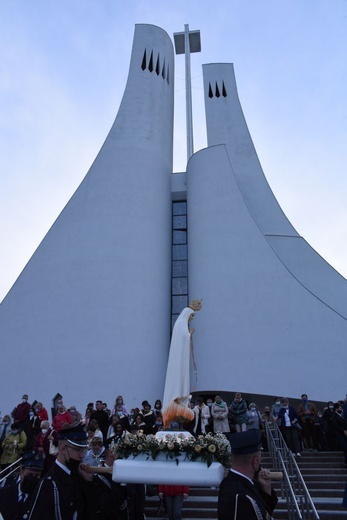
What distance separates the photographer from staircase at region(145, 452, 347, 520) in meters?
5.70

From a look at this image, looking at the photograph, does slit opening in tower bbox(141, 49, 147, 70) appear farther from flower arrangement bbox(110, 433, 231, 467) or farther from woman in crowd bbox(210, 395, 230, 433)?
flower arrangement bbox(110, 433, 231, 467)

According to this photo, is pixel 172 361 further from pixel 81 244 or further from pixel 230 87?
pixel 230 87

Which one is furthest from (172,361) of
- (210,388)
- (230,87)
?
(230,87)

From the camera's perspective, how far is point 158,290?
1608cm

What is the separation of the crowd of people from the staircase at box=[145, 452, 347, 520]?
34cm

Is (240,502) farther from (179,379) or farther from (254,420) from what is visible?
(254,420)

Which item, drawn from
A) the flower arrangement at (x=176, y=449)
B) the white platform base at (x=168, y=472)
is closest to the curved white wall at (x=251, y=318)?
the flower arrangement at (x=176, y=449)

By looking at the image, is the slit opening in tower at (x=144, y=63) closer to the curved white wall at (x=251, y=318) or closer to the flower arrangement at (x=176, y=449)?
the curved white wall at (x=251, y=318)

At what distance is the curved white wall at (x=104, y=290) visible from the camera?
13937 mm

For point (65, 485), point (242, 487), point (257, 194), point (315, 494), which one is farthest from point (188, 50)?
point (242, 487)

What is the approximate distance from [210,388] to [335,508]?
343 inches

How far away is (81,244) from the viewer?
52.5 feet

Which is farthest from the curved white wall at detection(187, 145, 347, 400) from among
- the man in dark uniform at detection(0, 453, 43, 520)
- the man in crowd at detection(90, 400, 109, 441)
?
the man in dark uniform at detection(0, 453, 43, 520)

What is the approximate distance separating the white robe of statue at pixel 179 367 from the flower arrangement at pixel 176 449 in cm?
126
